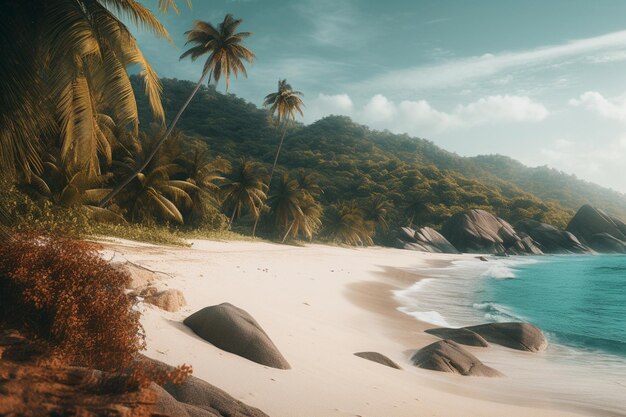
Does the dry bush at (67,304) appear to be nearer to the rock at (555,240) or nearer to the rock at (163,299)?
the rock at (163,299)

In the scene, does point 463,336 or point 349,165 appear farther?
point 349,165

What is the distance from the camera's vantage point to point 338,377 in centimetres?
548

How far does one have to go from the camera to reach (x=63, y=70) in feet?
19.4

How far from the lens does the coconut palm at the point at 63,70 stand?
17.6 ft

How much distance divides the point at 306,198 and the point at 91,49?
3311cm

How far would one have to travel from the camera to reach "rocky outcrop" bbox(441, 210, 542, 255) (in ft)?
211

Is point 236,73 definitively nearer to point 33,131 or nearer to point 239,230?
point 239,230

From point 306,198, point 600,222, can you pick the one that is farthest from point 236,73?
point 600,222

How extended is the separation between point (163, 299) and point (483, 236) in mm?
66350

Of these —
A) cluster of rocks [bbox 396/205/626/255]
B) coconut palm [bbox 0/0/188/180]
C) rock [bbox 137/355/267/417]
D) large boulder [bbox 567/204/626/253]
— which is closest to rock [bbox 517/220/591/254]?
cluster of rocks [bbox 396/205/626/255]

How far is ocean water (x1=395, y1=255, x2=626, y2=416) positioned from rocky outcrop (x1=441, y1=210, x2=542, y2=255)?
3448 centimetres

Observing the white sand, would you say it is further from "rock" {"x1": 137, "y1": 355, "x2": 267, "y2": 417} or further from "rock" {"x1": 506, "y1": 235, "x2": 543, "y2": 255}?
"rock" {"x1": 506, "y1": 235, "x2": 543, "y2": 255}

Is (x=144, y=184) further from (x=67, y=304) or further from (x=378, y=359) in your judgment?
(x=67, y=304)

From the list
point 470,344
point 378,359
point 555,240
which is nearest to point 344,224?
point 470,344
